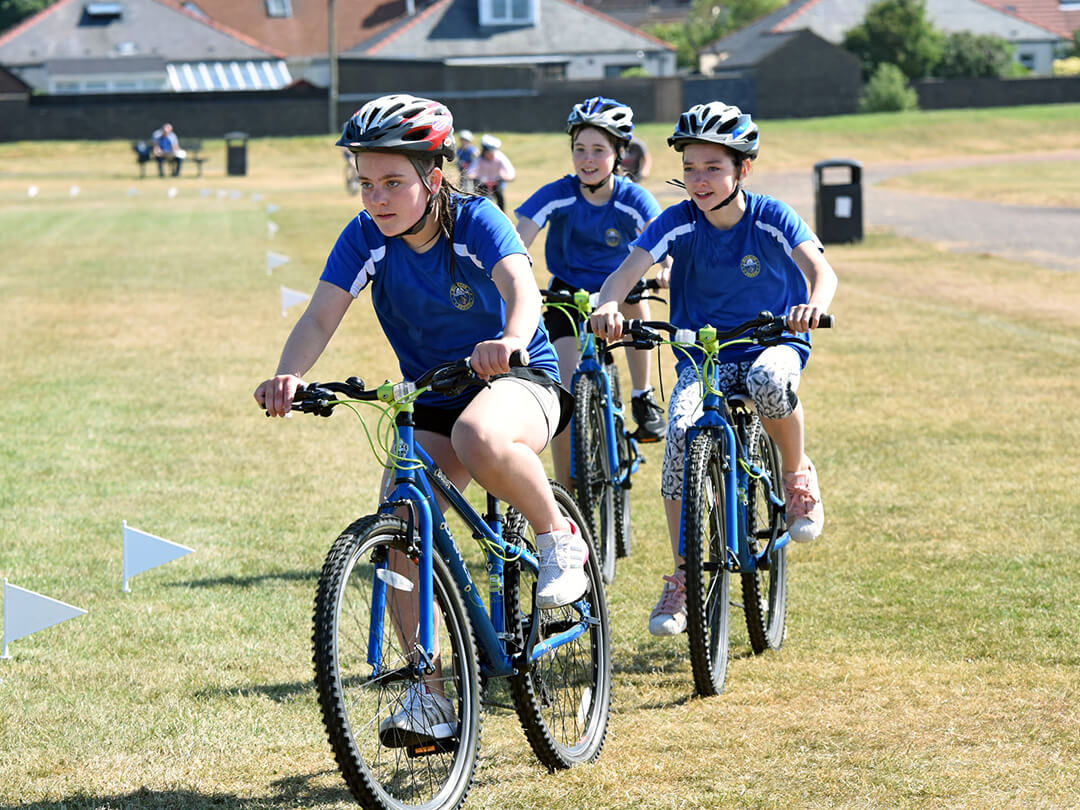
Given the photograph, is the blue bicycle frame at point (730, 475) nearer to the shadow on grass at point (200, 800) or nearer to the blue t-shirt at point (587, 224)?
the shadow on grass at point (200, 800)

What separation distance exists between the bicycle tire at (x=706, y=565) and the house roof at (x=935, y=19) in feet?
307

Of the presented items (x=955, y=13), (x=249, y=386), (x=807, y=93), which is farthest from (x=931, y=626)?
(x=955, y=13)

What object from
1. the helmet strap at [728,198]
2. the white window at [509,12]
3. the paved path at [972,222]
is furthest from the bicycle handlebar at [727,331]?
the white window at [509,12]

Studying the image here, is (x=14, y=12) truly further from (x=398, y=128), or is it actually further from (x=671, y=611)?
(x=398, y=128)

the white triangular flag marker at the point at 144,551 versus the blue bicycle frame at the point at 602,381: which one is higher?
the blue bicycle frame at the point at 602,381

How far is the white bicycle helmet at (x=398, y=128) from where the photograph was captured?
4.23 meters

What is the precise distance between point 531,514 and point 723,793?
42.6 inches

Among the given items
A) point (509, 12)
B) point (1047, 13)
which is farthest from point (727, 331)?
point (1047, 13)

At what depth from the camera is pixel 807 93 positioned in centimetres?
8219

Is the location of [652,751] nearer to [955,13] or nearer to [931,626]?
[931,626]

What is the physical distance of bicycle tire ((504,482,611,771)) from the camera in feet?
15.0

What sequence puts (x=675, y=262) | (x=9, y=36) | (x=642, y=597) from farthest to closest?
(x=9, y=36) → (x=642, y=597) → (x=675, y=262)

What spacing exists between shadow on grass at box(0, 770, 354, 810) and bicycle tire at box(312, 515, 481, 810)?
0.22 metres

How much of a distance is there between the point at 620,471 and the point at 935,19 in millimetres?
98719
